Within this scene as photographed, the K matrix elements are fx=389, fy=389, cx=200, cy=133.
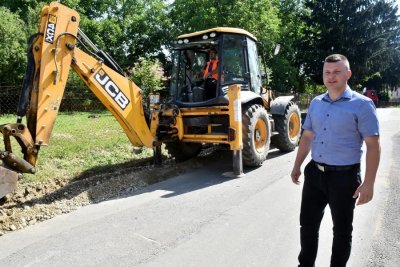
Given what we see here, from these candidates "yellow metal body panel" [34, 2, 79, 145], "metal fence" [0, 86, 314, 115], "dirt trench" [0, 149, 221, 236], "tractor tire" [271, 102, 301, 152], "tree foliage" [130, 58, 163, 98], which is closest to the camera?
"dirt trench" [0, 149, 221, 236]

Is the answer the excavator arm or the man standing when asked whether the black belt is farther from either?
the excavator arm

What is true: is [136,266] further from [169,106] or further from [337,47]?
[337,47]

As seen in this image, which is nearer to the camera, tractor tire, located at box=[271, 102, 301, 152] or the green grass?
the green grass

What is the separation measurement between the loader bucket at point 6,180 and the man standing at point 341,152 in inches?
135

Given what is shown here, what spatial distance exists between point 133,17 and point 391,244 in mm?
29222

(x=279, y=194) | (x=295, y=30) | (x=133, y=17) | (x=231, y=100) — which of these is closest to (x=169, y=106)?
(x=231, y=100)

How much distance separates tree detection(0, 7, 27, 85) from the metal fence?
1.35 metres

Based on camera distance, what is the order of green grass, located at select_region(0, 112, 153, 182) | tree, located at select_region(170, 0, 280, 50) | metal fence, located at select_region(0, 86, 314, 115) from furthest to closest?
tree, located at select_region(170, 0, 280, 50)
metal fence, located at select_region(0, 86, 314, 115)
green grass, located at select_region(0, 112, 153, 182)

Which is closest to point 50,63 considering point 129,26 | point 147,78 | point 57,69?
point 57,69

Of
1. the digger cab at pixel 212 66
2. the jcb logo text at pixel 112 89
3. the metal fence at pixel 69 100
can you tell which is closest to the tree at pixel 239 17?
the metal fence at pixel 69 100

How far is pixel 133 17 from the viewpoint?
1193 inches

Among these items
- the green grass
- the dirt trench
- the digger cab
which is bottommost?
the dirt trench

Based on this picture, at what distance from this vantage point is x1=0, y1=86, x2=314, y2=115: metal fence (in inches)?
778

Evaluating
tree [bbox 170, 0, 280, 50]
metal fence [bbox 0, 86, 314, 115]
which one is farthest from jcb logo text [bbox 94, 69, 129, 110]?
tree [bbox 170, 0, 280, 50]
